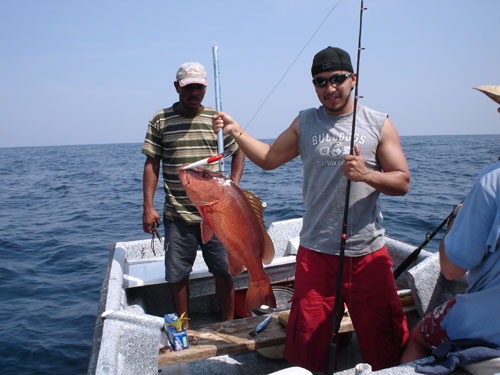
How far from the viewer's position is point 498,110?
216 cm

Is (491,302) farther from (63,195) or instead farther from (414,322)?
(63,195)

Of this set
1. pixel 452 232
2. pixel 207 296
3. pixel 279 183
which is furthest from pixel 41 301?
pixel 279 183

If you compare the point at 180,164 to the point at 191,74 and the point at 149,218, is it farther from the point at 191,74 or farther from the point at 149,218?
the point at 191,74

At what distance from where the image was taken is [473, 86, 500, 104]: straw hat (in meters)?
2.15

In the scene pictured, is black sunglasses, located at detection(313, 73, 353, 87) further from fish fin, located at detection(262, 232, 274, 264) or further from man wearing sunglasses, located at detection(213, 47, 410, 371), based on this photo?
fish fin, located at detection(262, 232, 274, 264)

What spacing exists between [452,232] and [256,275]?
1348 millimetres

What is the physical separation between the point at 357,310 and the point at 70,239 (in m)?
9.77

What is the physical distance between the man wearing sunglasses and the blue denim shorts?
1.20 meters

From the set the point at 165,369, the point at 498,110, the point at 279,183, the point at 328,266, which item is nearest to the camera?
the point at 498,110

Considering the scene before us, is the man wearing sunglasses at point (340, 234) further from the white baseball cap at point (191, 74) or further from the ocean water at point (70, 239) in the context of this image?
the ocean water at point (70, 239)

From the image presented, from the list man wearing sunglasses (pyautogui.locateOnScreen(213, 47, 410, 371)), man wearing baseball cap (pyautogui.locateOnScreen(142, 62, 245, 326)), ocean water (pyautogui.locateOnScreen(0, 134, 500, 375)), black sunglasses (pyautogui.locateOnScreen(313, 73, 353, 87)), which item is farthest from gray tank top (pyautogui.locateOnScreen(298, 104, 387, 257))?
ocean water (pyautogui.locateOnScreen(0, 134, 500, 375))

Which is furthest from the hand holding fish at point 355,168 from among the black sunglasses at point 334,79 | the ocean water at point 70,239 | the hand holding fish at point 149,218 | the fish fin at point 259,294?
the ocean water at point 70,239

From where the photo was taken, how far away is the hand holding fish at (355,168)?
255cm

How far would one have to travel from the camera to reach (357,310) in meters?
2.91
